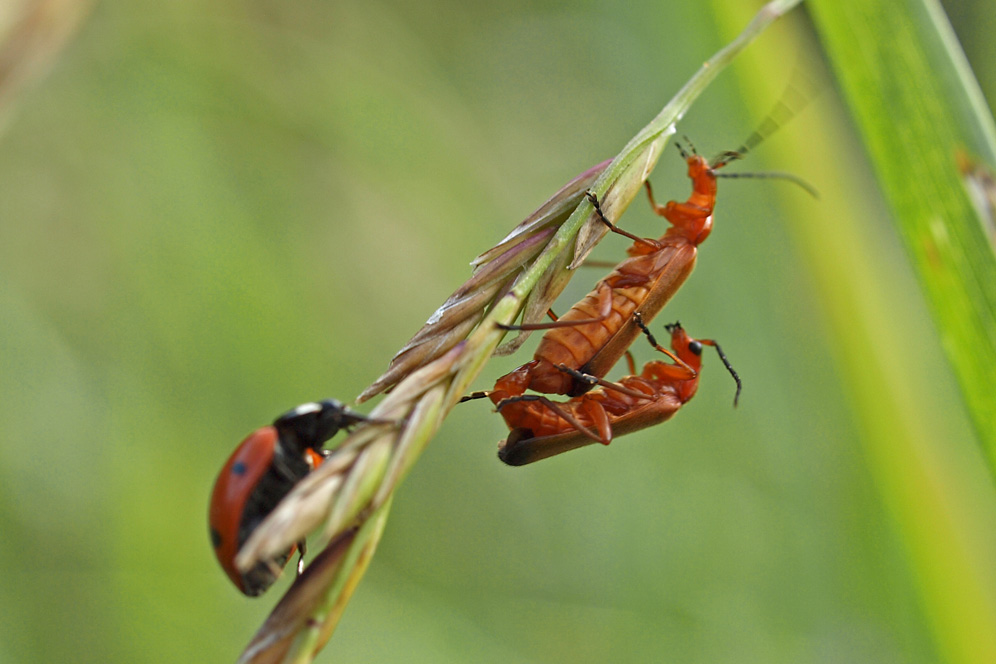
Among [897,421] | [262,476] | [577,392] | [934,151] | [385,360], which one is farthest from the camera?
[385,360]

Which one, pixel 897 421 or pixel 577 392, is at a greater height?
pixel 577 392

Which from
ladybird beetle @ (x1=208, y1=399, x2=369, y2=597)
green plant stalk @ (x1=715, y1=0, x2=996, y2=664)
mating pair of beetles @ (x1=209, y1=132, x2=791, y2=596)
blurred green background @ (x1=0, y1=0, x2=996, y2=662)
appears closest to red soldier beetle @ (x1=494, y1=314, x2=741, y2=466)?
mating pair of beetles @ (x1=209, y1=132, x2=791, y2=596)

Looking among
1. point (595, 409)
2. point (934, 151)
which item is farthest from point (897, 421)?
point (595, 409)

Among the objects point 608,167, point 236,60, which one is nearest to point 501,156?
point 236,60

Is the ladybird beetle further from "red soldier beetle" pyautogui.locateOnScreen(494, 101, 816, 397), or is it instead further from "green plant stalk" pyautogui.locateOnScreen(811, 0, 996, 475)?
"green plant stalk" pyautogui.locateOnScreen(811, 0, 996, 475)

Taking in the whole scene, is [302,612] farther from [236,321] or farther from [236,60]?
[236,60]

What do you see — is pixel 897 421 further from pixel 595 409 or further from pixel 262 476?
pixel 262 476
